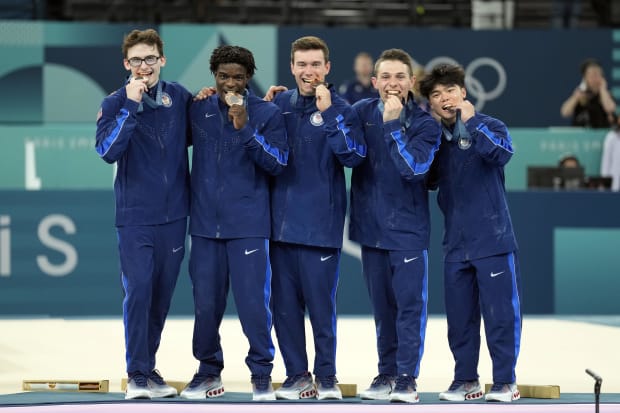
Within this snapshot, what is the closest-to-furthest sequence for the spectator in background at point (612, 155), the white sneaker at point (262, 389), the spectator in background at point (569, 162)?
the white sneaker at point (262, 389) → the spectator in background at point (569, 162) → the spectator in background at point (612, 155)

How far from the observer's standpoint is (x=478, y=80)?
56.7 ft

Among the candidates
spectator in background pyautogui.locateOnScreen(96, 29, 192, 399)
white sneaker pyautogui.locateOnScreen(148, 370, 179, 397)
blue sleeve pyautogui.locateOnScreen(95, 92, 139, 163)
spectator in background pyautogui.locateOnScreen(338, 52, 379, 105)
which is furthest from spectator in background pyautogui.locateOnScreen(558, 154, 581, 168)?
blue sleeve pyautogui.locateOnScreen(95, 92, 139, 163)

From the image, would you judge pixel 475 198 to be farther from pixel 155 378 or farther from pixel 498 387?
pixel 155 378

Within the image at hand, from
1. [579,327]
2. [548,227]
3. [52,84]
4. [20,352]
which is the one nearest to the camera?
[20,352]

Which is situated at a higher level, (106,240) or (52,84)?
(52,84)

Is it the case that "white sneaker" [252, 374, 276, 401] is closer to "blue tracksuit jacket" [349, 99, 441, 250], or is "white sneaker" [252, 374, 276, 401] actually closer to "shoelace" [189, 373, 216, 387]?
"shoelace" [189, 373, 216, 387]

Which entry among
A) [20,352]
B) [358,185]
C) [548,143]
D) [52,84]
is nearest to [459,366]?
[358,185]

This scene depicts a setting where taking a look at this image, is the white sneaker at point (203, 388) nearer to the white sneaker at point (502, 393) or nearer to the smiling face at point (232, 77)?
the white sneaker at point (502, 393)

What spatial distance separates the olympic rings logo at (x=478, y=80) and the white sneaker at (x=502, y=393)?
9.47 metres

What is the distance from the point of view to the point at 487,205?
8.16 m

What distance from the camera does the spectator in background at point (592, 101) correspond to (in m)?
16.1

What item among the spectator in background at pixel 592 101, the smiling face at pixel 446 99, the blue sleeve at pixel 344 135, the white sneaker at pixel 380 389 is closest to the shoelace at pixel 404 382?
the white sneaker at pixel 380 389

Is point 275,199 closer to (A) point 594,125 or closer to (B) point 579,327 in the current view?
(B) point 579,327

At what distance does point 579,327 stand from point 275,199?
5.72 meters
